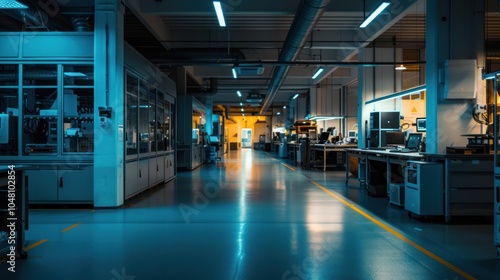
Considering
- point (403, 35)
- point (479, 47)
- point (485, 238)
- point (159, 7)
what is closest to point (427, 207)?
point (485, 238)

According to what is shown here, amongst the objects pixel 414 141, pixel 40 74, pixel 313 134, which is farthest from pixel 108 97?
pixel 313 134

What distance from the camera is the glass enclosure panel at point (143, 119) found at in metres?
8.41

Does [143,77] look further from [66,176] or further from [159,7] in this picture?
[66,176]

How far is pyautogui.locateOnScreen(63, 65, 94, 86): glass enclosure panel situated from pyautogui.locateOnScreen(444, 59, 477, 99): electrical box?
235 inches

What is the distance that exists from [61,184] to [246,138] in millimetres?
39607

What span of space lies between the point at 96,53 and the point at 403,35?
927 centimetres

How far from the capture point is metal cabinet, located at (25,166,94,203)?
6867mm

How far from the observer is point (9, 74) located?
276 inches

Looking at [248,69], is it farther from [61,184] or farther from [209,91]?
[209,91]

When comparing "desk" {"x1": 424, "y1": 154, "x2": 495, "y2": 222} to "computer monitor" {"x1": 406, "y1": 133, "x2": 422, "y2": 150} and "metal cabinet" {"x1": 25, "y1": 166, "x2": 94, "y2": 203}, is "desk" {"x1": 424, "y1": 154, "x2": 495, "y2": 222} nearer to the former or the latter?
"computer monitor" {"x1": 406, "y1": 133, "x2": 422, "y2": 150}

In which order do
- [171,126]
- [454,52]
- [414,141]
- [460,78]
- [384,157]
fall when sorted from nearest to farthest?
1. [460,78]
2. [454,52]
3. [384,157]
4. [414,141]
5. [171,126]

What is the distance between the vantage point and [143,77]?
8.29m

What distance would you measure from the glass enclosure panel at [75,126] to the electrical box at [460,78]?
594cm

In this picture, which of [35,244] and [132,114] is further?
[132,114]
